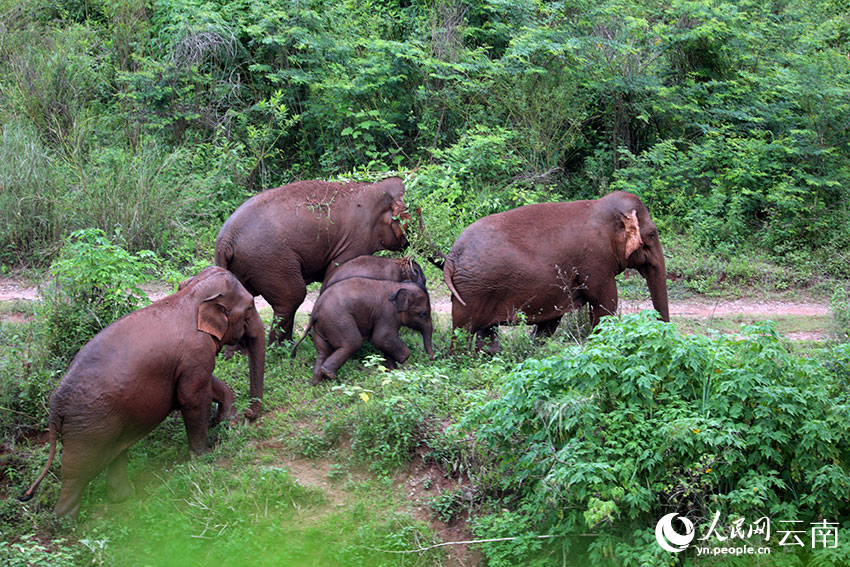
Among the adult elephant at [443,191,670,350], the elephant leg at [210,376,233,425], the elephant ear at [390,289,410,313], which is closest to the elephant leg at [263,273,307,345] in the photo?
the elephant ear at [390,289,410,313]

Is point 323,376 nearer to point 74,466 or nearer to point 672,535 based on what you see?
point 74,466

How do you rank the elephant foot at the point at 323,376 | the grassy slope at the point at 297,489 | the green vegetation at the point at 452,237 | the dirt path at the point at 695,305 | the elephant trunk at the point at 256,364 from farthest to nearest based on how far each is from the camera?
the dirt path at the point at 695,305 < the elephant foot at the point at 323,376 < the elephant trunk at the point at 256,364 < the grassy slope at the point at 297,489 < the green vegetation at the point at 452,237

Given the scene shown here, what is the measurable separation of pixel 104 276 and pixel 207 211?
5.17 m

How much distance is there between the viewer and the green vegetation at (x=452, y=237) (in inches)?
207

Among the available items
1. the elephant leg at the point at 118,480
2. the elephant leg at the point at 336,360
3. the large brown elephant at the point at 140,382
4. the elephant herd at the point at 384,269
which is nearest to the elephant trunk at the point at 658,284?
the elephant herd at the point at 384,269

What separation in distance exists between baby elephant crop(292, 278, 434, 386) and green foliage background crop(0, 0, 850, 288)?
3921mm

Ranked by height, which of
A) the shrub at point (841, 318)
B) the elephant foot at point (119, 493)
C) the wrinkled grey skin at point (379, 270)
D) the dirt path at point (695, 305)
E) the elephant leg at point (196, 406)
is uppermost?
the wrinkled grey skin at point (379, 270)

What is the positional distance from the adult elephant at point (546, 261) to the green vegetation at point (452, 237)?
0.42 metres

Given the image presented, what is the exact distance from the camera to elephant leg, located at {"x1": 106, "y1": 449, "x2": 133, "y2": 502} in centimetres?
616

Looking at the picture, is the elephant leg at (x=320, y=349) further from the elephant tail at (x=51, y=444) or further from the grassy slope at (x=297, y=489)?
the elephant tail at (x=51, y=444)

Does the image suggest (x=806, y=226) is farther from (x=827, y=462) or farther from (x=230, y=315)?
(x=230, y=315)

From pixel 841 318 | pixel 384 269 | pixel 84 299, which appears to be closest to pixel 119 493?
pixel 84 299

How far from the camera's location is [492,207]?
1218cm

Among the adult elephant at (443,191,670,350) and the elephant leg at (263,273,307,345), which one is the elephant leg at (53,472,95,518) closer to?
the elephant leg at (263,273,307,345)
